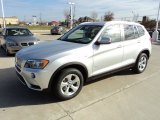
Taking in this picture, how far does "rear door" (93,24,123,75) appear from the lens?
4.42 meters

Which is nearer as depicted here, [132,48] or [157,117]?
[157,117]

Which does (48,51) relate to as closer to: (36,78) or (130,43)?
(36,78)

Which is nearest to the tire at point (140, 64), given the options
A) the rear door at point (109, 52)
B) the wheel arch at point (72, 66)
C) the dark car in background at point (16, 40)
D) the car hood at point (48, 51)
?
the rear door at point (109, 52)

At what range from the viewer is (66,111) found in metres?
3.61

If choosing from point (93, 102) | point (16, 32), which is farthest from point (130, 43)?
point (16, 32)

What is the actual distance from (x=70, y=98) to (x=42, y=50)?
1238 millimetres

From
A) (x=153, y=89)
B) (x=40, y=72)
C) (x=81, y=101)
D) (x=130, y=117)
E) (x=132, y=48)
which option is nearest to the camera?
(x=130, y=117)

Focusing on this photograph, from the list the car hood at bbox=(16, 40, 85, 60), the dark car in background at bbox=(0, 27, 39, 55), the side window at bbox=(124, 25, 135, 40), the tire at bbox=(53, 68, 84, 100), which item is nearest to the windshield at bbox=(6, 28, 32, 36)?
the dark car in background at bbox=(0, 27, 39, 55)

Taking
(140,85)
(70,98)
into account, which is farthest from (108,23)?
(70,98)

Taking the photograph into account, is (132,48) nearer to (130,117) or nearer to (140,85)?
(140,85)

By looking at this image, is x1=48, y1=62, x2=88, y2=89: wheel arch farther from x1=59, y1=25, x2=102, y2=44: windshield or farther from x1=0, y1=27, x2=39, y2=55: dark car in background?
x1=0, y1=27, x2=39, y2=55: dark car in background

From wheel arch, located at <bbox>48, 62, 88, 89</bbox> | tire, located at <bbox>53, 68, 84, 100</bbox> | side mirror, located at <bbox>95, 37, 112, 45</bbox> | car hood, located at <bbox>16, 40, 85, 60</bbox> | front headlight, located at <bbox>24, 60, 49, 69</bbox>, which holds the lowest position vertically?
tire, located at <bbox>53, 68, 84, 100</bbox>

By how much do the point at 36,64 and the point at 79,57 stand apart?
0.93 metres

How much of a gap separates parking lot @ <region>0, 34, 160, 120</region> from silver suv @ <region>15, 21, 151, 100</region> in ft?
1.16
